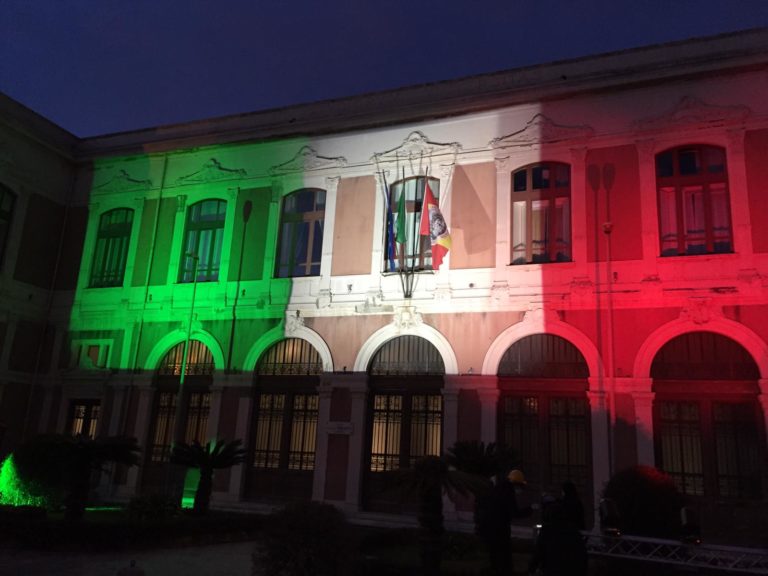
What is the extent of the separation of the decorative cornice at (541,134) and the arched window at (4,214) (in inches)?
511

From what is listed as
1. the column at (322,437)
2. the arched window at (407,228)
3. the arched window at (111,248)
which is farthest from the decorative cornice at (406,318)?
the arched window at (111,248)

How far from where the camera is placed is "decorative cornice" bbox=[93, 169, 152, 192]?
65.1 ft

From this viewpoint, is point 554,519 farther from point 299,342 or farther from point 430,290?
point 299,342

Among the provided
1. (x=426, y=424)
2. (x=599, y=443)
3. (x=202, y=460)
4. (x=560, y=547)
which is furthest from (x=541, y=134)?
→ (x=560, y=547)

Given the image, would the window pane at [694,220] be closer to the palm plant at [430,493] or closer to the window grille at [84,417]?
the palm plant at [430,493]

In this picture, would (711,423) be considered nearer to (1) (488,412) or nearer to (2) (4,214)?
(1) (488,412)

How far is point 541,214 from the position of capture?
15734 millimetres

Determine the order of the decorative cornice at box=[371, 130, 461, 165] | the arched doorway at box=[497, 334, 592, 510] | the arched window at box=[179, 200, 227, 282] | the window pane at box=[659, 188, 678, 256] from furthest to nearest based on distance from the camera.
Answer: the arched window at box=[179, 200, 227, 282] < the decorative cornice at box=[371, 130, 461, 165] < the window pane at box=[659, 188, 678, 256] < the arched doorway at box=[497, 334, 592, 510]

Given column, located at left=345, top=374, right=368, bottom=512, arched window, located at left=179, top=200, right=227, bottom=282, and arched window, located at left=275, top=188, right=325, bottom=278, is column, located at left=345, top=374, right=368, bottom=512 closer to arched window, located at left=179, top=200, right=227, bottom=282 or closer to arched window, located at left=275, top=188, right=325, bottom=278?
arched window, located at left=275, top=188, right=325, bottom=278

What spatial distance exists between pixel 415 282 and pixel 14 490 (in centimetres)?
898

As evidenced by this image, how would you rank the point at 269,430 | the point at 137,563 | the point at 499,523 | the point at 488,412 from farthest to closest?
the point at 269,430 < the point at 488,412 < the point at 137,563 < the point at 499,523

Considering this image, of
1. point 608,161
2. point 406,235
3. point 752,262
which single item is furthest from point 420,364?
point 752,262

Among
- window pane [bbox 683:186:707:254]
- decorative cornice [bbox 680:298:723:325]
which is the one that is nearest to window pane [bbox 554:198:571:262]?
window pane [bbox 683:186:707:254]

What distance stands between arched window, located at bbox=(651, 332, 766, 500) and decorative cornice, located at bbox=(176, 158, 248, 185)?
1147 cm
